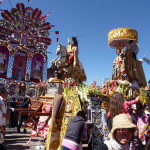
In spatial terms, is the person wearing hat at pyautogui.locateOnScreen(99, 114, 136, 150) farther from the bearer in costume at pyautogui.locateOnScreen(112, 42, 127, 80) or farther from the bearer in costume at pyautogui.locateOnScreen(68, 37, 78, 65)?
the bearer in costume at pyautogui.locateOnScreen(112, 42, 127, 80)

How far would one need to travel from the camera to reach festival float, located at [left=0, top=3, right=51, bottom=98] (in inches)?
859

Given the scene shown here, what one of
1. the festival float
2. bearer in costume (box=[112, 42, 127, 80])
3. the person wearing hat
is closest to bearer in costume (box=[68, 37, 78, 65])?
bearer in costume (box=[112, 42, 127, 80])

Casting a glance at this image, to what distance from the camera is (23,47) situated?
2328 centimetres

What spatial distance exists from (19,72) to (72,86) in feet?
62.0

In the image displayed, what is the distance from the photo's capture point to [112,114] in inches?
128

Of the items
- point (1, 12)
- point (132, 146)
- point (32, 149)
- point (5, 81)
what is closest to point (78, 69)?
point (32, 149)

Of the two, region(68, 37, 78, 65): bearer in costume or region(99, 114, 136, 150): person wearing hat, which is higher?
region(68, 37, 78, 65): bearer in costume

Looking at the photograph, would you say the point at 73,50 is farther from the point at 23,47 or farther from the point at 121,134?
the point at 23,47

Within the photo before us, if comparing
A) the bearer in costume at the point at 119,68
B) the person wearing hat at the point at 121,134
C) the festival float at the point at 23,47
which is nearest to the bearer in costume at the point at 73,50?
the bearer in costume at the point at 119,68

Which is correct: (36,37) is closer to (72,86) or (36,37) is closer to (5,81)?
(5,81)

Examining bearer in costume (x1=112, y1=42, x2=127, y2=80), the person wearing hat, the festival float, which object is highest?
the festival float

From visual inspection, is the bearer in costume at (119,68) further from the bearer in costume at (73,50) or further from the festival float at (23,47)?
the festival float at (23,47)

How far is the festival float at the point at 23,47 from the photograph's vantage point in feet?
71.6

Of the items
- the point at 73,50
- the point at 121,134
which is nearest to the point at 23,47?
the point at 73,50
